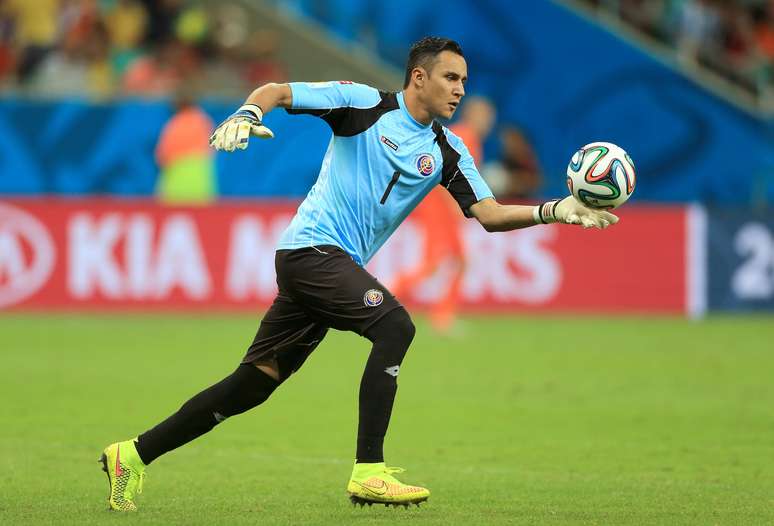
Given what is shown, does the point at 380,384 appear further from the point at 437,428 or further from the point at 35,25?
the point at 35,25

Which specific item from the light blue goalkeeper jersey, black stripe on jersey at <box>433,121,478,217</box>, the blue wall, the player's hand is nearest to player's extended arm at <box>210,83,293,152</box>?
the player's hand

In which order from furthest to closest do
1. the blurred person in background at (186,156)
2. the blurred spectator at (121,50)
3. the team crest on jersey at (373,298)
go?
1. the blurred spectator at (121,50)
2. the blurred person in background at (186,156)
3. the team crest on jersey at (373,298)

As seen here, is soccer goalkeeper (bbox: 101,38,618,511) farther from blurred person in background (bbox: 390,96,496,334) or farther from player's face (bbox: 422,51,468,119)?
blurred person in background (bbox: 390,96,496,334)

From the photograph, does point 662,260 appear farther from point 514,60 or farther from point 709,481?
point 709,481

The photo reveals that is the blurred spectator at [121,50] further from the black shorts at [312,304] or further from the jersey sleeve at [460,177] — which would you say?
the black shorts at [312,304]

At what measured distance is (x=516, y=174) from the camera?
21.8 meters

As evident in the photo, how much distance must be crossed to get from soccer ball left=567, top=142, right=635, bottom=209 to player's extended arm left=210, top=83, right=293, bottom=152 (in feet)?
5.09

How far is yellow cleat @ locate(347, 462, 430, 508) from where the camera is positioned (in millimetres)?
6969

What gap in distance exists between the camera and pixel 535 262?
1958 cm

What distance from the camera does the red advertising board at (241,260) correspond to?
18922 mm

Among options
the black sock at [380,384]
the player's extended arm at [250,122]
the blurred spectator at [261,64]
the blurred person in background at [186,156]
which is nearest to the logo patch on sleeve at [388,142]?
the player's extended arm at [250,122]

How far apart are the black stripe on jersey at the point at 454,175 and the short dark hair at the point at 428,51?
0.37 m

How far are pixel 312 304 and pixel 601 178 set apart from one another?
A: 164 cm

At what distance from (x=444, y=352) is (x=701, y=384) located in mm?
3367
